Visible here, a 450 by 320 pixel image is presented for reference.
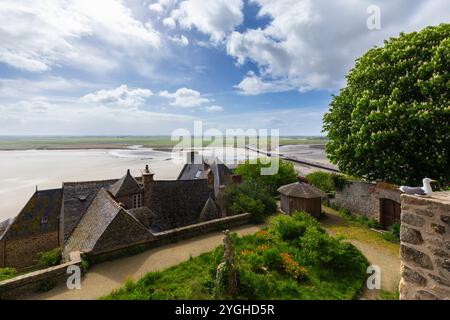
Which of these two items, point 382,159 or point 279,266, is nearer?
point 279,266

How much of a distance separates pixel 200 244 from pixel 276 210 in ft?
25.5

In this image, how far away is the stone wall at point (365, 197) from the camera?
41.2 feet

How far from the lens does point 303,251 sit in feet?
28.5

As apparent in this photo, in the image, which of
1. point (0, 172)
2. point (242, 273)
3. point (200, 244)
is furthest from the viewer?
point (0, 172)

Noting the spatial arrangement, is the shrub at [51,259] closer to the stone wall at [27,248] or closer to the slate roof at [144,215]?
the stone wall at [27,248]

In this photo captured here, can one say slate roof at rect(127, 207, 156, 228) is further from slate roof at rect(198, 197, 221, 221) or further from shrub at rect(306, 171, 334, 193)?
shrub at rect(306, 171, 334, 193)

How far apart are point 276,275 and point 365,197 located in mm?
9887

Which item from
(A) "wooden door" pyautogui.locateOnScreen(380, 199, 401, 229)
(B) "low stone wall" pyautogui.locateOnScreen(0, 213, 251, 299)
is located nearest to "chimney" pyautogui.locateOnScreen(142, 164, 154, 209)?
(B) "low stone wall" pyautogui.locateOnScreen(0, 213, 251, 299)

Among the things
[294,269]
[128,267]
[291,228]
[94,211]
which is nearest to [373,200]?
[291,228]

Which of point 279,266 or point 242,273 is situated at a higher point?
point 242,273

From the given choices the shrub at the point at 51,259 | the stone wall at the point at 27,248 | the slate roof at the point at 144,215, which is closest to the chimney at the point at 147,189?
the slate roof at the point at 144,215

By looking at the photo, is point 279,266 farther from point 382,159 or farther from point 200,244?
point 382,159

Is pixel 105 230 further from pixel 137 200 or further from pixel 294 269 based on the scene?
pixel 294 269

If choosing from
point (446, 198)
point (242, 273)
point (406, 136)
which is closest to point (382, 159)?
point (406, 136)
